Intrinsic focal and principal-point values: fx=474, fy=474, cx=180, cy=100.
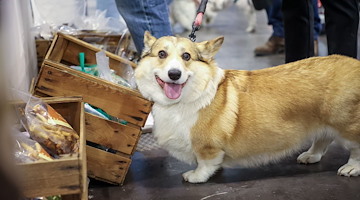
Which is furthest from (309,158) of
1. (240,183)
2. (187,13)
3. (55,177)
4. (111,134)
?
(187,13)

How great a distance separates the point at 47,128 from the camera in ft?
5.56

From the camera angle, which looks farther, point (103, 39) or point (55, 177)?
point (103, 39)

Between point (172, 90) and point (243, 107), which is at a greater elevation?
point (172, 90)

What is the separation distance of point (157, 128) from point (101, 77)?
347 millimetres

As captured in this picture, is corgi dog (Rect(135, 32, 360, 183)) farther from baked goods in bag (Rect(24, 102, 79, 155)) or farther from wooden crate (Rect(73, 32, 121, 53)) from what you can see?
wooden crate (Rect(73, 32, 121, 53))

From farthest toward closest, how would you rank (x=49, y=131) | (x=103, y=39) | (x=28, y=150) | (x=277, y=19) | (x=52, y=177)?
(x=277, y=19) → (x=103, y=39) → (x=49, y=131) → (x=28, y=150) → (x=52, y=177)

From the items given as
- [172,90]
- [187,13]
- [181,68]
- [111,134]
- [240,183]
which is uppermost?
[181,68]

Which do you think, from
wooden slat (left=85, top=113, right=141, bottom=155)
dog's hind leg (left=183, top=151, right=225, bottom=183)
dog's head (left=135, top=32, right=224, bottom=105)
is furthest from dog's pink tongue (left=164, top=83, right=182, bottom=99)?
dog's hind leg (left=183, top=151, right=225, bottom=183)

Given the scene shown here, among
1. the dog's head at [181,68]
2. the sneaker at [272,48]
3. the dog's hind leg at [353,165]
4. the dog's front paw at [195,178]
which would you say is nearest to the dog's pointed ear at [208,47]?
the dog's head at [181,68]

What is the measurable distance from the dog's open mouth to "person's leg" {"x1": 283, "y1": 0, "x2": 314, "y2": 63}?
1.21 metres

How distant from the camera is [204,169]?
7.13 ft

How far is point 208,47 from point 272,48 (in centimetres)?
284

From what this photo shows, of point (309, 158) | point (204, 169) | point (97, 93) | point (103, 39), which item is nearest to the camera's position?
point (97, 93)

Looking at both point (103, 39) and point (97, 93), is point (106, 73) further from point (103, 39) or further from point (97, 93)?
point (103, 39)
